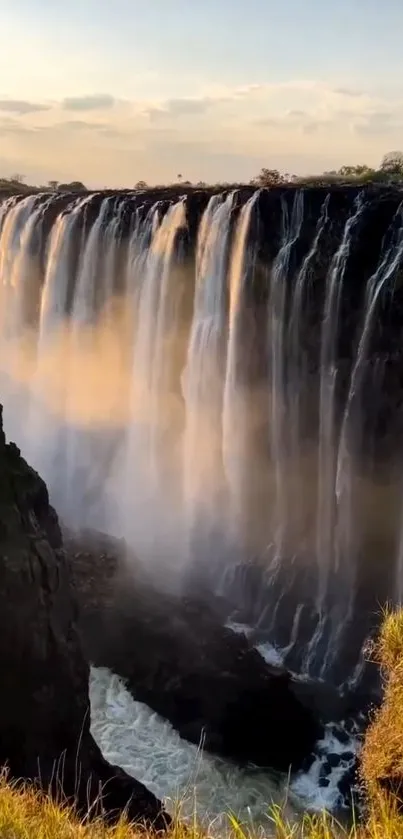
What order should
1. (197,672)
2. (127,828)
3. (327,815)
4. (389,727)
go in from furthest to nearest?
(197,672), (389,727), (127,828), (327,815)

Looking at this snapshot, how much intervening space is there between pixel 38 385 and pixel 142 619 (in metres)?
13.3

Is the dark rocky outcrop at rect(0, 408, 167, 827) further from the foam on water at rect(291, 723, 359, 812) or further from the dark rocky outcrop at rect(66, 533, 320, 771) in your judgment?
the foam on water at rect(291, 723, 359, 812)

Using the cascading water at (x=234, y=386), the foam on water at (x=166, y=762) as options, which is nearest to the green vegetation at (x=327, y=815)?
the foam on water at (x=166, y=762)

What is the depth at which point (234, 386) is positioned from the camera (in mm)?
19281

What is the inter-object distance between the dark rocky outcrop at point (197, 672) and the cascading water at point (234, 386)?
1.85 m

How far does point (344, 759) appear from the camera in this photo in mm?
12289

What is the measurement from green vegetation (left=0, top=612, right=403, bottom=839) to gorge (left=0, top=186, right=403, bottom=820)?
9.03m

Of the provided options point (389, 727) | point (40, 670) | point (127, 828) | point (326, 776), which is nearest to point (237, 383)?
point (326, 776)

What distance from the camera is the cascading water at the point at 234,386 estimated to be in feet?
53.3

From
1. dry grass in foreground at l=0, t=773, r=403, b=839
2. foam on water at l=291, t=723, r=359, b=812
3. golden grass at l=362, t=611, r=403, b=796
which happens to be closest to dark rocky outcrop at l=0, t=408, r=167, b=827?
foam on water at l=291, t=723, r=359, b=812

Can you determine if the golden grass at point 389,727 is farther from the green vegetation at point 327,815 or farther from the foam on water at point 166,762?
the foam on water at point 166,762

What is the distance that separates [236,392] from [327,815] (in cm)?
1553

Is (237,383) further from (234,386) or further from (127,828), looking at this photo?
(127,828)

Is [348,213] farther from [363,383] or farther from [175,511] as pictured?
[175,511]
